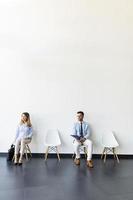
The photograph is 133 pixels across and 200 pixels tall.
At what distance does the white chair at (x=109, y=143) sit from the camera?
6249mm

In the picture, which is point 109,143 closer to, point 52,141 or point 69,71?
point 52,141

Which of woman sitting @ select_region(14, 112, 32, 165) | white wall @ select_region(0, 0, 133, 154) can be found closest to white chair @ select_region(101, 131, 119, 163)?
white wall @ select_region(0, 0, 133, 154)

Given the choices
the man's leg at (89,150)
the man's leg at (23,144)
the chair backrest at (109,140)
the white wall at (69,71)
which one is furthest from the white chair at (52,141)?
the chair backrest at (109,140)

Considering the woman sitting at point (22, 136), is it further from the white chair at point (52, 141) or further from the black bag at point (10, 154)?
the white chair at point (52, 141)

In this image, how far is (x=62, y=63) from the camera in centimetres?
647

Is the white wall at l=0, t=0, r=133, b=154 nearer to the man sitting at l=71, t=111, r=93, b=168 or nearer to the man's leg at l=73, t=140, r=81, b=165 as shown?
the man sitting at l=71, t=111, r=93, b=168

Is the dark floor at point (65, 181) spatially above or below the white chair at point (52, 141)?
below

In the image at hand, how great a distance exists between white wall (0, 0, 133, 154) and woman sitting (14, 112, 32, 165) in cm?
26

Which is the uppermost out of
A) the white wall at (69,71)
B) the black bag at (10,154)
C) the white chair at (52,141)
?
the white wall at (69,71)

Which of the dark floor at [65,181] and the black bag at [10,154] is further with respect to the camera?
the black bag at [10,154]

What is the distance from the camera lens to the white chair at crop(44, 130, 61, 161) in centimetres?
626

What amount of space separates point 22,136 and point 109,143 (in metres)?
2.16

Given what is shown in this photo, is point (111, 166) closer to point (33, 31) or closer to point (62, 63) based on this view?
point (62, 63)

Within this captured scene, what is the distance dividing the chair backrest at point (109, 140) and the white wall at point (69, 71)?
0.15 meters
